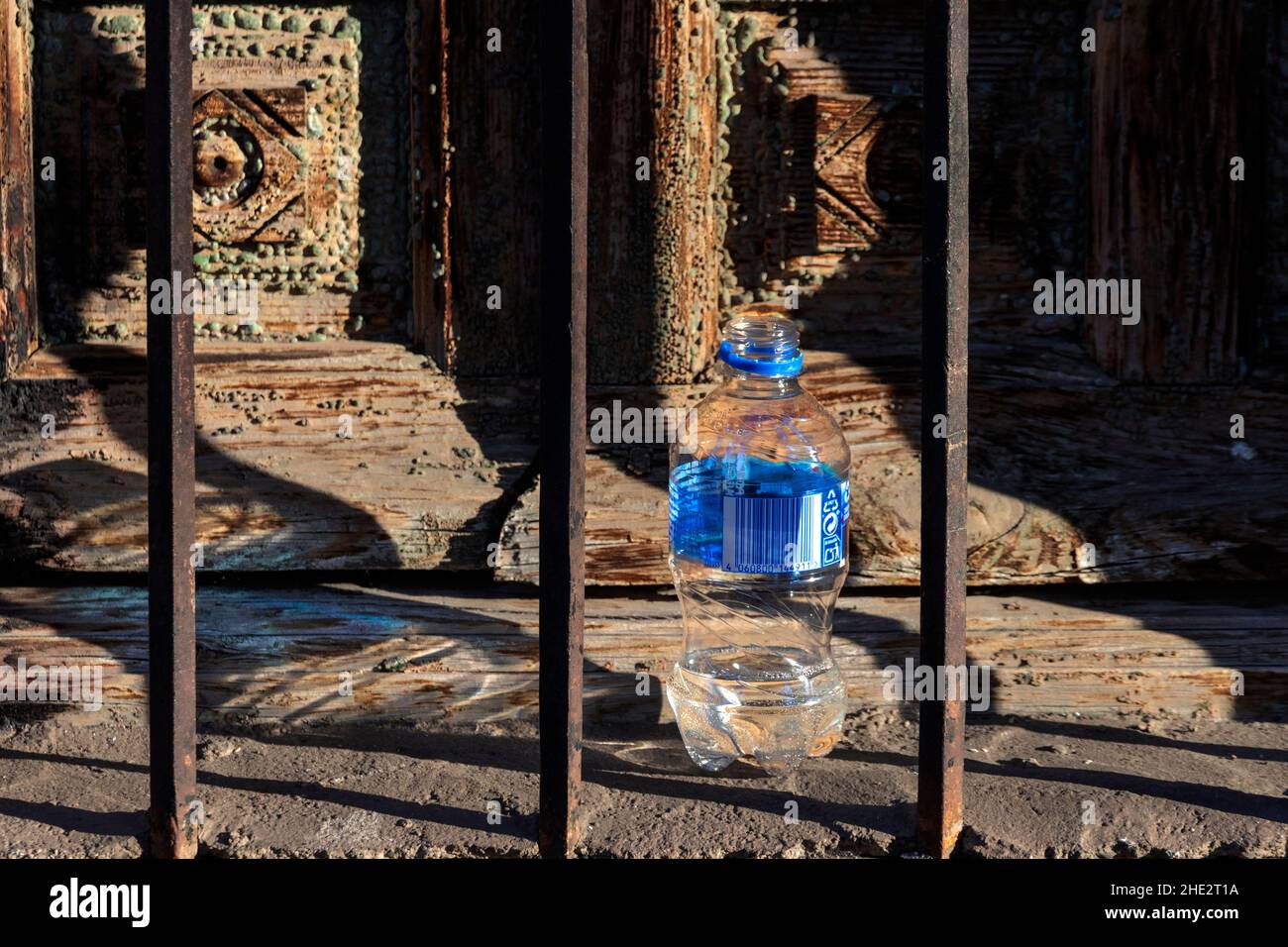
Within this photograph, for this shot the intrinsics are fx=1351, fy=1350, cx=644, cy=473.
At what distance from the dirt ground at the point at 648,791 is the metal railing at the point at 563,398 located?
173mm

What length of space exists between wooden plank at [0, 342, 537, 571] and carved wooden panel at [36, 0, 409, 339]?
0.11m

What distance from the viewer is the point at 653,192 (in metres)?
2.86

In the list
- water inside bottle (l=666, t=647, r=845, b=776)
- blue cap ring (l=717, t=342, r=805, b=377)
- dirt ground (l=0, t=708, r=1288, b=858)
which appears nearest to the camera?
dirt ground (l=0, t=708, r=1288, b=858)

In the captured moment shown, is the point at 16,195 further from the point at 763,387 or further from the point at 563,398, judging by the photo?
the point at 763,387

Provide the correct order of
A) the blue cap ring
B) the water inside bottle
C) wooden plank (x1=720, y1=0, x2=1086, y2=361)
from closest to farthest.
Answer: the blue cap ring → the water inside bottle → wooden plank (x1=720, y1=0, x2=1086, y2=361)

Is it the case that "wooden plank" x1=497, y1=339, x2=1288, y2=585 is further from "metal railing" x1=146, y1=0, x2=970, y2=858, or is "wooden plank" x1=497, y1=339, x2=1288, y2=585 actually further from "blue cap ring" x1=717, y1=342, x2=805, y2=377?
"metal railing" x1=146, y1=0, x2=970, y2=858

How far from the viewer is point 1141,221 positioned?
2.90m

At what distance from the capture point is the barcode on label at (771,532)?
2.35 metres

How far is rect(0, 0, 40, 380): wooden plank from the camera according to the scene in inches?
111

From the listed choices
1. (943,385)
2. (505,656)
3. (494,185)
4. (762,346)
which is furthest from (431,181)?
(943,385)

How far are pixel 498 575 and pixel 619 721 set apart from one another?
1.40 feet

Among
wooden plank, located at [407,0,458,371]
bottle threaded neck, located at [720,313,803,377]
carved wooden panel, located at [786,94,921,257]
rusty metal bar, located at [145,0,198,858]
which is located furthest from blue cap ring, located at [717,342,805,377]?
rusty metal bar, located at [145,0,198,858]

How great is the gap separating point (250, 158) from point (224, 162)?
6 cm

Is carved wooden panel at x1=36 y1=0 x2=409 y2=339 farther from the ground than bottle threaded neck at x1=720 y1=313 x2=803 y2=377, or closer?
farther from the ground
